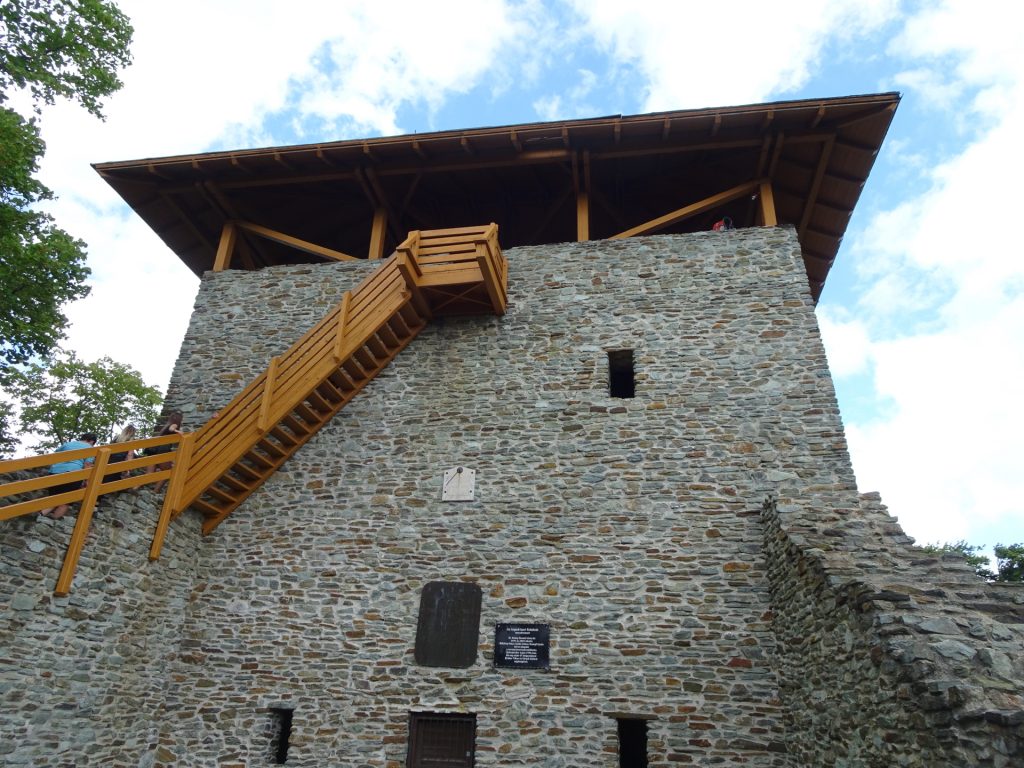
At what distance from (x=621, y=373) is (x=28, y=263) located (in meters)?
9.61

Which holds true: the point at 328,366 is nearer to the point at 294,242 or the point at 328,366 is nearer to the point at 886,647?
the point at 294,242

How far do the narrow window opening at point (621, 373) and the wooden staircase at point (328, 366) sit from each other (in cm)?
178

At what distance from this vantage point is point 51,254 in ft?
35.0

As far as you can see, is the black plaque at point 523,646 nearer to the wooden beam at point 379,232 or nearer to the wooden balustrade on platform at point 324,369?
the wooden balustrade on platform at point 324,369

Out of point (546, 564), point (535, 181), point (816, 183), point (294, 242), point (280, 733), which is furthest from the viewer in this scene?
point (535, 181)

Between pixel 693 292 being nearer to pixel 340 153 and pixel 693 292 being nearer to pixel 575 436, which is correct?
pixel 575 436

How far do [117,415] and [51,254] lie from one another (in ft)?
35.9

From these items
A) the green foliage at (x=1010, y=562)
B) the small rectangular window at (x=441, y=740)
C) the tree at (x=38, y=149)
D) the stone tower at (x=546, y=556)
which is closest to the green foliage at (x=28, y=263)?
the tree at (x=38, y=149)

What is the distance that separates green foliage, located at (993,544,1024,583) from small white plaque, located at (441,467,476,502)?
20.7m

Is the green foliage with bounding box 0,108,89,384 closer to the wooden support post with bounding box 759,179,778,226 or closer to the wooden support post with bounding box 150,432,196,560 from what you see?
the wooden support post with bounding box 150,432,196,560

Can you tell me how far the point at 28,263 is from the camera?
34.1 ft

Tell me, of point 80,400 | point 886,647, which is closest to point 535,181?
point 886,647

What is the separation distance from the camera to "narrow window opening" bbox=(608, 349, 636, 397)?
891cm

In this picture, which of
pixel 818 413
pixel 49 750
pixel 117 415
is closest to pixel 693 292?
pixel 818 413
